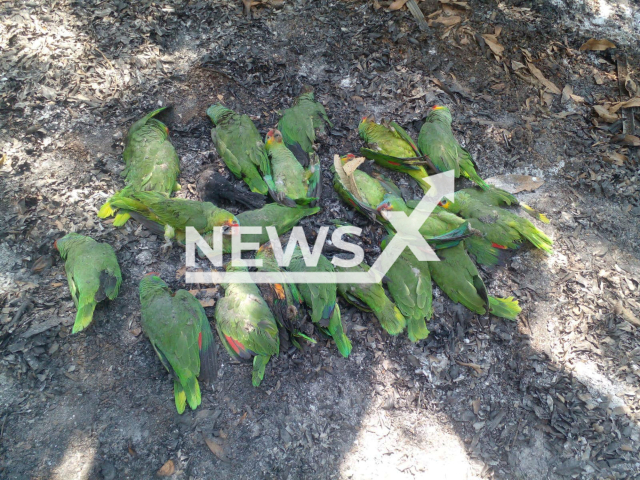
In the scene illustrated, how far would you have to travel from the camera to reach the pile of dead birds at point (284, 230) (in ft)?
10.5

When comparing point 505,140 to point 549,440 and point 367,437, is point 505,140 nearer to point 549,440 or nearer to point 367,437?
point 549,440

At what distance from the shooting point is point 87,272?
3.24m

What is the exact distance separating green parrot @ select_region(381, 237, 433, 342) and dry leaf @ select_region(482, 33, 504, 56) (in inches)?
124

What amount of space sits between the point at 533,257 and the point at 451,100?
2.11 metres

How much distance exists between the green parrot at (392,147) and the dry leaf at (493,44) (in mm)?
1797

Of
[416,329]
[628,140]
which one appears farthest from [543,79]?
[416,329]

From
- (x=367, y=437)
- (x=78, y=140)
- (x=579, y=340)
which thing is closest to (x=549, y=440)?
(x=579, y=340)

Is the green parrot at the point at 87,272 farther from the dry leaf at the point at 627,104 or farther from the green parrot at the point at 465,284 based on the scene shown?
the dry leaf at the point at 627,104

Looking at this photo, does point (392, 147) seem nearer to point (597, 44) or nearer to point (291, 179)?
point (291, 179)

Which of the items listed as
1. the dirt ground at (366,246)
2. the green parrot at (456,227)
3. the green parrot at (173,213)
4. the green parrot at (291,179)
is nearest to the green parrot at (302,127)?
the green parrot at (291,179)

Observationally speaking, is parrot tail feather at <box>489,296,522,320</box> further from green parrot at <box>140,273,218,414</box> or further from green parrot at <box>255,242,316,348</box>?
green parrot at <box>140,273,218,414</box>

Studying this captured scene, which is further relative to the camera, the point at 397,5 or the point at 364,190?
the point at 397,5

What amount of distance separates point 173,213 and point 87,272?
82cm

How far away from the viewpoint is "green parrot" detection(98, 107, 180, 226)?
384cm
